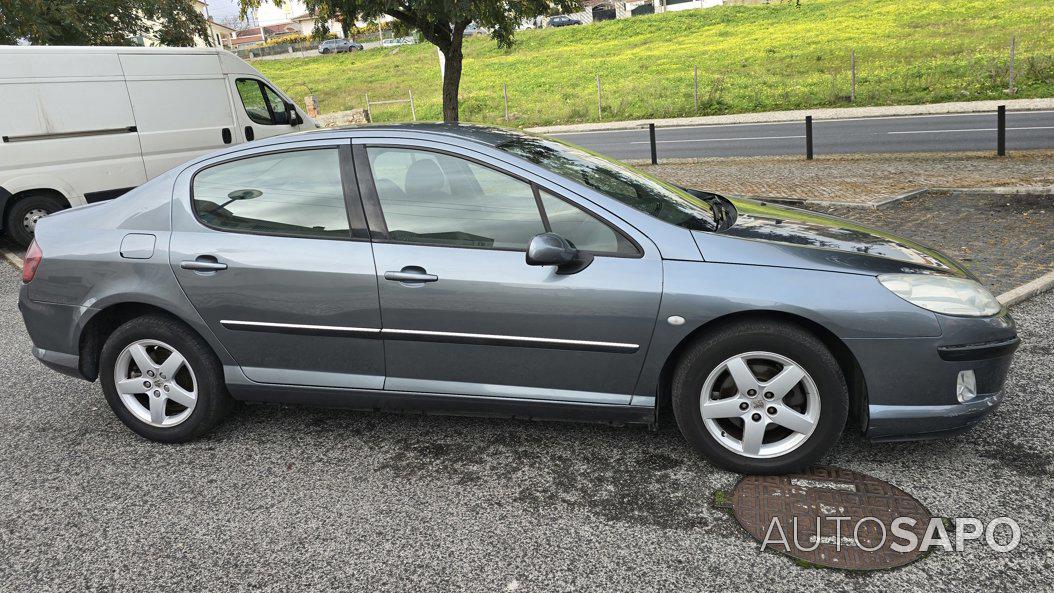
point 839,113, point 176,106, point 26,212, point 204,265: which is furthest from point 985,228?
point 839,113

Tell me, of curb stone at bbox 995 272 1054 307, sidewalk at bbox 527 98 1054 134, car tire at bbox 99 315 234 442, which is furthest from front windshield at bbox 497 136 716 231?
sidewalk at bbox 527 98 1054 134

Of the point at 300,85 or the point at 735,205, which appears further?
the point at 300,85

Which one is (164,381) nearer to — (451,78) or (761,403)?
(761,403)

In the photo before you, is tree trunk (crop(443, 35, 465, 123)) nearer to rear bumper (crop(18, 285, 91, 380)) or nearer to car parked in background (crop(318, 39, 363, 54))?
rear bumper (crop(18, 285, 91, 380))

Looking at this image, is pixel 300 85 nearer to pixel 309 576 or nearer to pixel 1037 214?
pixel 1037 214

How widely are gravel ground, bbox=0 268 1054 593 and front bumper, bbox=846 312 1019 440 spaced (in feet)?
0.82

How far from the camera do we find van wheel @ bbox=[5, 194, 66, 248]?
999 centimetres

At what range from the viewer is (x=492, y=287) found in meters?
3.53

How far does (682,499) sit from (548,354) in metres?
0.83

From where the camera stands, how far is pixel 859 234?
12.8 ft

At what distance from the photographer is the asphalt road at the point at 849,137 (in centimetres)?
1538

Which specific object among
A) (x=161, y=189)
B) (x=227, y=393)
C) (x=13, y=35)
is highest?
(x=13, y=35)

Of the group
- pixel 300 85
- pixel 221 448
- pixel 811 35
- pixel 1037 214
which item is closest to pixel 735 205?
pixel 221 448
